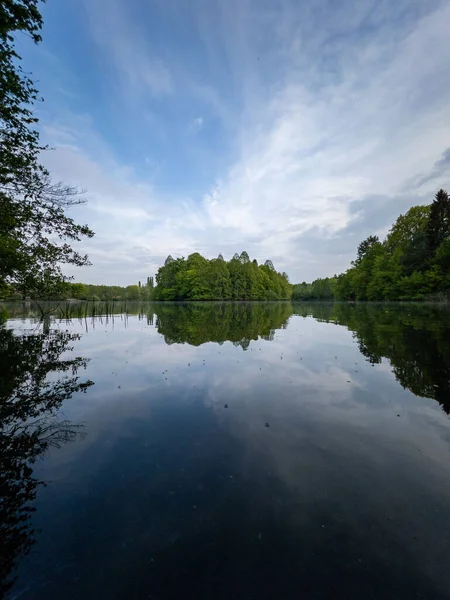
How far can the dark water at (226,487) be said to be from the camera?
2.53 m

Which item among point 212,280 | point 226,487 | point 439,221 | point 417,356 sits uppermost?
point 439,221

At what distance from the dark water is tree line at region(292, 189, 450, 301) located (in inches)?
2075

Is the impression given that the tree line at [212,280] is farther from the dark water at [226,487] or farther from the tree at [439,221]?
the dark water at [226,487]

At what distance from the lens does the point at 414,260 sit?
56156 millimetres

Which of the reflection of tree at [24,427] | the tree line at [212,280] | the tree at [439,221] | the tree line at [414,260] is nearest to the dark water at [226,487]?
the reflection of tree at [24,427]

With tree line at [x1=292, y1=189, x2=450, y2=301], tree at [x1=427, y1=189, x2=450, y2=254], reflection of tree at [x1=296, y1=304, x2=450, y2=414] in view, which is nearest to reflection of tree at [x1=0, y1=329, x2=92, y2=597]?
reflection of tree at [x1=296, y1=304, x2=450, y2=414]

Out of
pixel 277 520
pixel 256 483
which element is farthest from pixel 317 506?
pixel 256 483

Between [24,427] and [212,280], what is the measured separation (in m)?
90.9

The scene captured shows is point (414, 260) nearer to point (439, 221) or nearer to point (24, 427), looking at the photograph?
point (439, 221)

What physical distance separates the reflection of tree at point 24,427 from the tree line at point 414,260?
56028 mm

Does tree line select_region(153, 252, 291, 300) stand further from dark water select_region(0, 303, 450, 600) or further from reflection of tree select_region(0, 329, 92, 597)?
dark water select_region(0, 303, 450, 600)

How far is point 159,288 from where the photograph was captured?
112 metres

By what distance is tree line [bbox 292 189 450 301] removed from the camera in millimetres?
50188

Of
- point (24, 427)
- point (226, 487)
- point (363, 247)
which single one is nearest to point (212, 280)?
point (363, 247)
